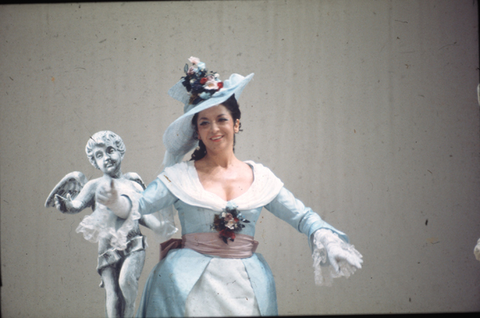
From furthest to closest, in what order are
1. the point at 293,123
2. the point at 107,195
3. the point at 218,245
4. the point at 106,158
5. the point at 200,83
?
the point at 293,123 → the point at 106,158 → the point at 200,83 → the point at 218,245 → the point at 107,195

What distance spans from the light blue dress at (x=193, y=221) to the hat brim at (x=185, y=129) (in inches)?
3.5

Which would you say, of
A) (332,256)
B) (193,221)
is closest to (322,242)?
(332,256)

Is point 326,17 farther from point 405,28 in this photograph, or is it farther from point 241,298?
point 241,298

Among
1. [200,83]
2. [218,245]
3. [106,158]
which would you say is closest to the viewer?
[218,245]

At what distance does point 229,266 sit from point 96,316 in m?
1.09

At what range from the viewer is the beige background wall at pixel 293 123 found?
2.93m

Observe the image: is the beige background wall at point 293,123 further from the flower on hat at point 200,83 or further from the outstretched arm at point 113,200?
the outstretched arm at point 113,200

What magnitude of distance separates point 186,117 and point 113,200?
0.48 m

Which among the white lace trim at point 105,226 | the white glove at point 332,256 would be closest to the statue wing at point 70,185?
the white lace trim at point 105,226

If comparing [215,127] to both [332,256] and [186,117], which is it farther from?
[332,256]

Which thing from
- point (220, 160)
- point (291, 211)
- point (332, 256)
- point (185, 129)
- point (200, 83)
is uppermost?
point (200, 83)

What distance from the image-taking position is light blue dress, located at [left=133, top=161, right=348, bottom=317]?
2197 millimetres

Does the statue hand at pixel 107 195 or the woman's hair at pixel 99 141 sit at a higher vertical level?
the woman's hair at pixel 99 141

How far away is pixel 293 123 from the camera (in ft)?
9.88
